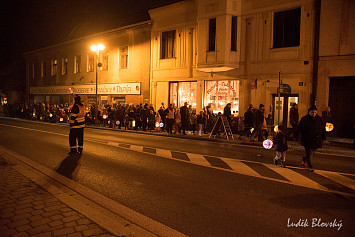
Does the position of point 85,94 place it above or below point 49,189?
above

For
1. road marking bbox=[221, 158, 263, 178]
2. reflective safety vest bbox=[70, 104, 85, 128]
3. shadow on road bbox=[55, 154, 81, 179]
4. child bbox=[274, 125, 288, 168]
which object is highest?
reflective safety vest bbox=[70, 104, 85, 128]

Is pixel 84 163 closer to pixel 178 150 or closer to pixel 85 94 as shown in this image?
pixel 178 150

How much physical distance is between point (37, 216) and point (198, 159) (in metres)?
5.82

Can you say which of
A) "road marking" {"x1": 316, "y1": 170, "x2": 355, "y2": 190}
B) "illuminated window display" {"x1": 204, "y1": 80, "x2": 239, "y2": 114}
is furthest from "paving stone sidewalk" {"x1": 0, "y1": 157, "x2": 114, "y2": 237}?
"illuminated window display" {"x1": 204, "y1": 80, "x2": 239, "y2": 114}

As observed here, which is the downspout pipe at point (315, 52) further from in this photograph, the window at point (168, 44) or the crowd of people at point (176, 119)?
the window at point (168, 44)

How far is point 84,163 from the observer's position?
8914 millimetres

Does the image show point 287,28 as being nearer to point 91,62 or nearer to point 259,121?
point 259,121

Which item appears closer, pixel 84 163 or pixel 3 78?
pixel 84 163

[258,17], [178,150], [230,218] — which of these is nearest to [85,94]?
[258,17]

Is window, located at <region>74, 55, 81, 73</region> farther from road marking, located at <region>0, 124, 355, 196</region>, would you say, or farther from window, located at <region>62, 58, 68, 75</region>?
road marking, located at <region>0, 124, 355, 196</region>

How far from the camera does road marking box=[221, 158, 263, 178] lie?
777 cm

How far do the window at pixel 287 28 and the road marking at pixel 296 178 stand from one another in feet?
36.4

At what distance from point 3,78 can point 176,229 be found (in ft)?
179

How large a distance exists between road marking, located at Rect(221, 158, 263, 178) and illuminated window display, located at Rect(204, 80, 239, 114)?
10.3 meters
